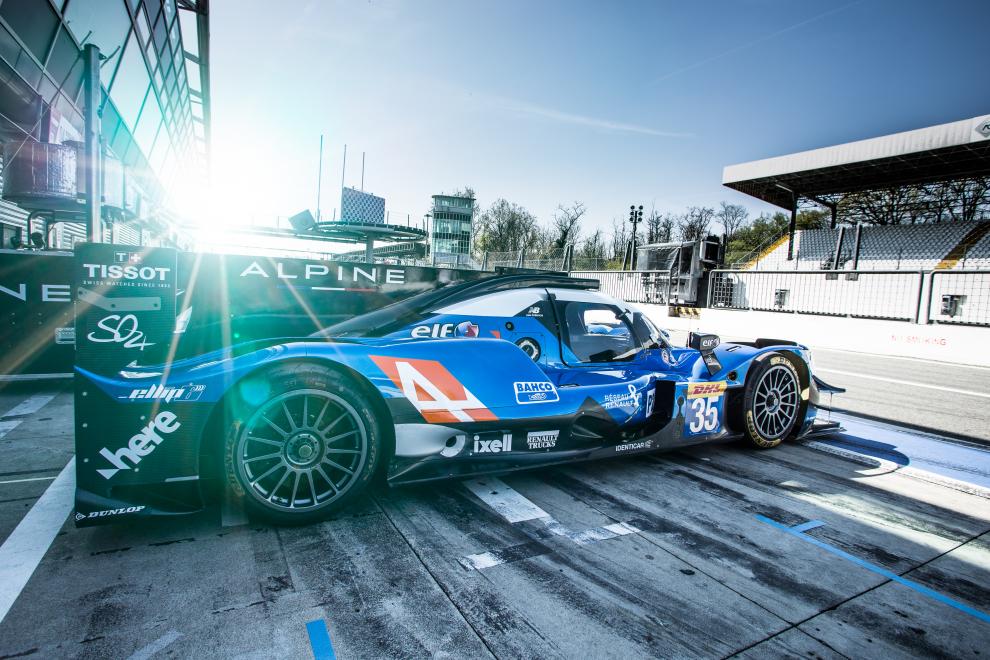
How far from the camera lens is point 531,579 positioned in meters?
2.12

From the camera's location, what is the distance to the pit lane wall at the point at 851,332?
9.73 metres

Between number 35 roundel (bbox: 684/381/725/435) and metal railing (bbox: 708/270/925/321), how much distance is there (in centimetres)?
980

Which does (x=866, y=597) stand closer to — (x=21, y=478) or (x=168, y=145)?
(x=21, y=478)

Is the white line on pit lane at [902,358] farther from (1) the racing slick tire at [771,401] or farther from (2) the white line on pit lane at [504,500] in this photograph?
(2) the white line on pit lane at [504,500]

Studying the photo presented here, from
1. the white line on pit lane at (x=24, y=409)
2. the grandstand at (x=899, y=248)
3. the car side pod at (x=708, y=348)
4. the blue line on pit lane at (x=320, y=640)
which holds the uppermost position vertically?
the grandstand at (x=899, y=248)

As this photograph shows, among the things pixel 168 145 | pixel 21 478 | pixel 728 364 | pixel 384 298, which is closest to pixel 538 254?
pixel 168 145

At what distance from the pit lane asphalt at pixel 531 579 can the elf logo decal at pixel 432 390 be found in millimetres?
536

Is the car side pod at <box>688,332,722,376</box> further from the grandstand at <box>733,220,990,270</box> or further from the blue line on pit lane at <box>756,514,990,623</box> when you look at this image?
the grandstand at <box>733,220,990,270</box>

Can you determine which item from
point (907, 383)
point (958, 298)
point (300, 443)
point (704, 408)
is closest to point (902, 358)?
point (958, 298)

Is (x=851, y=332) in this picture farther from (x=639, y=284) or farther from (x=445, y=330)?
(x=445, y=330)

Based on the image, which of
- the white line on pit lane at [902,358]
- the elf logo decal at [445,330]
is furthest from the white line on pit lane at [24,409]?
the white line on pit lane at [902,358]

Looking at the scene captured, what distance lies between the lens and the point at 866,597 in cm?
208

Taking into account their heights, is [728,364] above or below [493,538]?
above

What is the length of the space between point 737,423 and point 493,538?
242 cm
